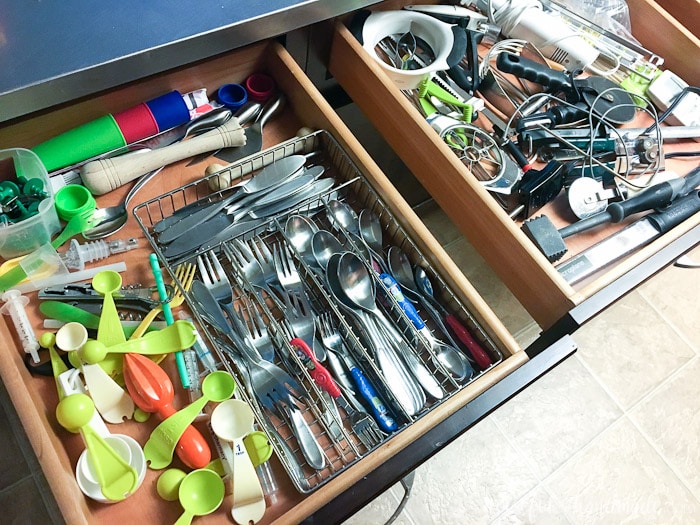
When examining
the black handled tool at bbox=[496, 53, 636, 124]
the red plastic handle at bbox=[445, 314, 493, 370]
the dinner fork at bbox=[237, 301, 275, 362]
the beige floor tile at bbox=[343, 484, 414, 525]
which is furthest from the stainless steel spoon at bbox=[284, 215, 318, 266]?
the beige floor tile at bbox=[343, 484, 414, 525]

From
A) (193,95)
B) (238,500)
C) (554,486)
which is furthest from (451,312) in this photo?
(554,486)

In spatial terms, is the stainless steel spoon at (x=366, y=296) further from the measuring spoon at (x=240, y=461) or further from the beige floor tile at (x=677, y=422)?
the beige floor tile at (x=677, y=422)

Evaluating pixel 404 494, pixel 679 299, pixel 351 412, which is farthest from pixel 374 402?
pixel 679 299

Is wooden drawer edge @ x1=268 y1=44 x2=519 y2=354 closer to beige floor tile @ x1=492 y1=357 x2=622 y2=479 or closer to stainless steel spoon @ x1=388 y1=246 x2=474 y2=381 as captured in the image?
stainless steel spoon @ x1=388 y1=246 x2=474 y2=381

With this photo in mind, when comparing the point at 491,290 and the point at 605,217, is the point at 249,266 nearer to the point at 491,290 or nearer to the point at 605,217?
the point at 605,217

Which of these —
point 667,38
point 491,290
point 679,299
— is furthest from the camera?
point 679,299

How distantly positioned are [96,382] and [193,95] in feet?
1.46

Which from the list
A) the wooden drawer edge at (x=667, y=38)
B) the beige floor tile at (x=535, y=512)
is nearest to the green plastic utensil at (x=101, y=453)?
the beige floor tile at (x=535, y=512)

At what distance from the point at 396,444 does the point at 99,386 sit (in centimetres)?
35

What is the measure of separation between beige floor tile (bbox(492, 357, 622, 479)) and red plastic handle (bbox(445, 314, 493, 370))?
2.26ft

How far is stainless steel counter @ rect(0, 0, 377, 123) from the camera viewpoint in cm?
66

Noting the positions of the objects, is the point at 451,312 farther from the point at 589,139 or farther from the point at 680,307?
the point at 680,307

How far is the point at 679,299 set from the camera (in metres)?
1.64

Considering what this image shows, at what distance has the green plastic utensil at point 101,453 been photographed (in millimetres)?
623
